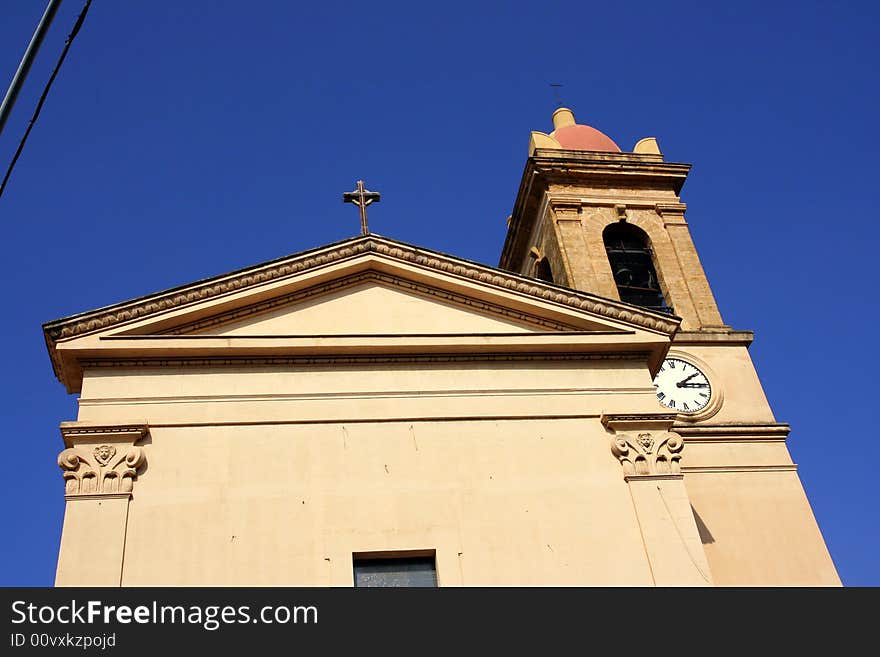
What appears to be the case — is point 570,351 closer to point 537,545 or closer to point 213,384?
point 537,545

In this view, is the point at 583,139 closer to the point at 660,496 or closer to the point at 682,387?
the point at 682,387

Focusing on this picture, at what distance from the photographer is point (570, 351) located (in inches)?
584

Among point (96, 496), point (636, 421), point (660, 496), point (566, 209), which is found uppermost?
point (566, 209)

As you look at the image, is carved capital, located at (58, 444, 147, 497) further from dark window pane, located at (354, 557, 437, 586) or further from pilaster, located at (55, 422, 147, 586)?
dark window pane, located at (354, 557, 437, 586)

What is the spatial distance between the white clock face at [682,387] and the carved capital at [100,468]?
29.9ft

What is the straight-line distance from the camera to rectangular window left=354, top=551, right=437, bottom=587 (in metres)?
12.7

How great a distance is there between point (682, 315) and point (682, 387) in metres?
1.82

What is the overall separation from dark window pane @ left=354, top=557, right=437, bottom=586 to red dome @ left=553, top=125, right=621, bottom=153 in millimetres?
13289

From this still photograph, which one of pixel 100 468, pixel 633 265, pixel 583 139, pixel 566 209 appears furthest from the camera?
pixel 583 139

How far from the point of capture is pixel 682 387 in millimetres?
19484

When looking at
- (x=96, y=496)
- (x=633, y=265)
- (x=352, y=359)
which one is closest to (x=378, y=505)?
(x=352, y=359)

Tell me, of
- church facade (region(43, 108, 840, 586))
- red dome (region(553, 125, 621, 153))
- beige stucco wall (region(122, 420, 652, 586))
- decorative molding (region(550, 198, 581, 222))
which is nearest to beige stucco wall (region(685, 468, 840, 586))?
church facade (region(43, 108, 840, 586))
